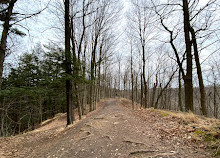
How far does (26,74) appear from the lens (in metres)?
12.9

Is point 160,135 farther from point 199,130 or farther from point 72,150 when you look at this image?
point 72,150

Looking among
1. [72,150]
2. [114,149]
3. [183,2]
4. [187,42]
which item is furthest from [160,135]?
[183,2]

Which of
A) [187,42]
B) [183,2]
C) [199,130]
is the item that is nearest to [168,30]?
[183,2]

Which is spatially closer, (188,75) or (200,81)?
(188,75)

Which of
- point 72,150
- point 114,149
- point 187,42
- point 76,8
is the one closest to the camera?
point 114,149

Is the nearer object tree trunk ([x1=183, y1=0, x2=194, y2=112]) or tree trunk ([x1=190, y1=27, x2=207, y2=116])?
tree trunk ([x1=183, y1=0, x2=194, y2=112])

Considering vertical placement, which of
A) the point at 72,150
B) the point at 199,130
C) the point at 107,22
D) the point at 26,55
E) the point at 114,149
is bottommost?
the point at 72,150

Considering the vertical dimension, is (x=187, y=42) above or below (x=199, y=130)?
above

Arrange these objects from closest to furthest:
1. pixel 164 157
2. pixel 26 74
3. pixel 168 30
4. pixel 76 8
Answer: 1. pixel 164 157
2. pixel 168 30
3. pixel 76 8
4. pixel 26 74

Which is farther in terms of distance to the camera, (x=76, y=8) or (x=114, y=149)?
(x=76, y=8)

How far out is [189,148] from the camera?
7.95ft

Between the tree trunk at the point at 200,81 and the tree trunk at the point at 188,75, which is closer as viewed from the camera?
the tree trunk at the point at 188,75

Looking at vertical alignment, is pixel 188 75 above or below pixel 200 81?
above

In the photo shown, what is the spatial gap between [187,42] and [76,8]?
835 cm
